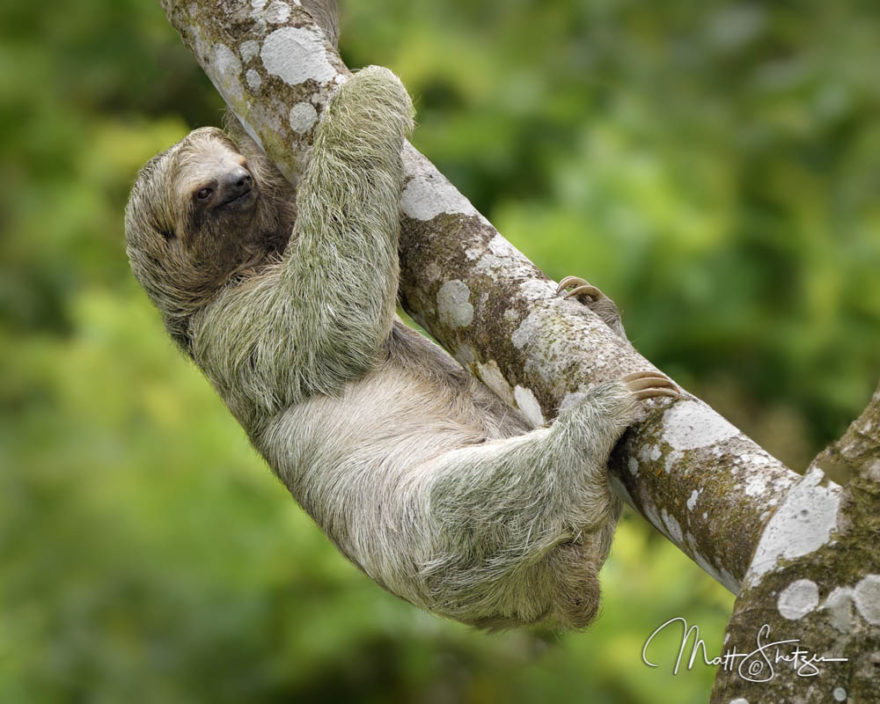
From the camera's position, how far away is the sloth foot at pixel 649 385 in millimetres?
3664

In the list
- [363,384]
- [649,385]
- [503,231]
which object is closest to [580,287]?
[649,385]

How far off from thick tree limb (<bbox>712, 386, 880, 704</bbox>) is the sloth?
1.09 m

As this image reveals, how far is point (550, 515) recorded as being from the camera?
432 centimetres

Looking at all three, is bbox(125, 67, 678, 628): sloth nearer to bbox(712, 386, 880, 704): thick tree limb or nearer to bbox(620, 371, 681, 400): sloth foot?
bbox(620, 371, 681, 400): sloth foot

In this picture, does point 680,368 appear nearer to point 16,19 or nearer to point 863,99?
point 863,99

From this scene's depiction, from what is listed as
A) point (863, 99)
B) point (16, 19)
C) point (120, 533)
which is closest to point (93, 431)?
point (120, 533)

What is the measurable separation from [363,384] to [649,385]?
1.94m

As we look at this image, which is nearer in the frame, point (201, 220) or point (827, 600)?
point (827, 600)

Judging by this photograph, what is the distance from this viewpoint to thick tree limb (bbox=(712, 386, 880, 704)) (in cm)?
256

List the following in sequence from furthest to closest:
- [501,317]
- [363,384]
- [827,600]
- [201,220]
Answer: [201,220]
[363,384]
[501,317]
[827,600]

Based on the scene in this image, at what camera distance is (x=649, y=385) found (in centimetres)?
370

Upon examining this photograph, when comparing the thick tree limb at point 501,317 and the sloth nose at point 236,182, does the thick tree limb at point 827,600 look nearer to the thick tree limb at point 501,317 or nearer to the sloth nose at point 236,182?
the thick tree limb at point 501,317
